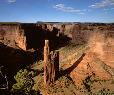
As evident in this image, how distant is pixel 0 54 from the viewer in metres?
64.7

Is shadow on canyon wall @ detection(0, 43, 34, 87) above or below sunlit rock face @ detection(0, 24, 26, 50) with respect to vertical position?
below

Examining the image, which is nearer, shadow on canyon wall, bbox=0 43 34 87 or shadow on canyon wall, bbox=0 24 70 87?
shadow on canyon wall, bbox=0 43 34 87

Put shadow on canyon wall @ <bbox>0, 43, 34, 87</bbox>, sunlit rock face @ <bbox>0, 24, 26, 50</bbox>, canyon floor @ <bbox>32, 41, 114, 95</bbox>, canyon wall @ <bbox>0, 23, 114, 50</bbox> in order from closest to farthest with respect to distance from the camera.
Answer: canyon floor @ <bbox>32, 41, 114, 95</bbox> < shadow on canyon wall @ <bbox>0, 43, 34, 87</bbox> < sunlit rock face @ <bbox>0, 24, 26, 50</bbox> < canyon wall @ <bbox>0, 23, 114, 50</bbox>

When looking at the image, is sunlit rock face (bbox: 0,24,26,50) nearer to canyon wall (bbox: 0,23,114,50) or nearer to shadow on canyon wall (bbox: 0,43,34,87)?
canyon wall (bbox: 0,23,114,50)

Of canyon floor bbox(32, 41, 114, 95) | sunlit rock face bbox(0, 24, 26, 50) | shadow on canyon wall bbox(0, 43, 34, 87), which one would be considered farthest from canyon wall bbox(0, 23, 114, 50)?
canyon floor bbox(32, 41, 114, 95)

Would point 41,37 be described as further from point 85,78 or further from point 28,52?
point 85,78

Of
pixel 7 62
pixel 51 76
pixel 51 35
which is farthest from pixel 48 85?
pixel 51 35

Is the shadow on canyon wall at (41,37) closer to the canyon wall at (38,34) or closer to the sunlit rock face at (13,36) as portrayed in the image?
the canyon wall at (38,34)

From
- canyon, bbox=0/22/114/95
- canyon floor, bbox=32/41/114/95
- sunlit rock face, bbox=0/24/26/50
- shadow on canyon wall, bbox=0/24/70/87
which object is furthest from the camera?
sunlit rock face, bbox=0/24/26/50

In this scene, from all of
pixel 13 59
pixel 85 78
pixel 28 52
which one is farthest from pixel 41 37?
pixel 85 78

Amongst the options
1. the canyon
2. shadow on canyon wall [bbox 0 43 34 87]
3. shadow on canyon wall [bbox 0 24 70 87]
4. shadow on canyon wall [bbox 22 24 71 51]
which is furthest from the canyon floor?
shadow on canyon wall [bbox 22 24 71 51]

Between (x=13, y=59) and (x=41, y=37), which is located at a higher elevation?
(x=41, y=37)

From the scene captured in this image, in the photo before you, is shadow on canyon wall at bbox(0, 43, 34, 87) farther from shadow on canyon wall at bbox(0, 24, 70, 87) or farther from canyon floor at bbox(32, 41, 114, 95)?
canyon floor at bbox(32, 41, 114, 95)

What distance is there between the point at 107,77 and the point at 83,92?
251 inches
